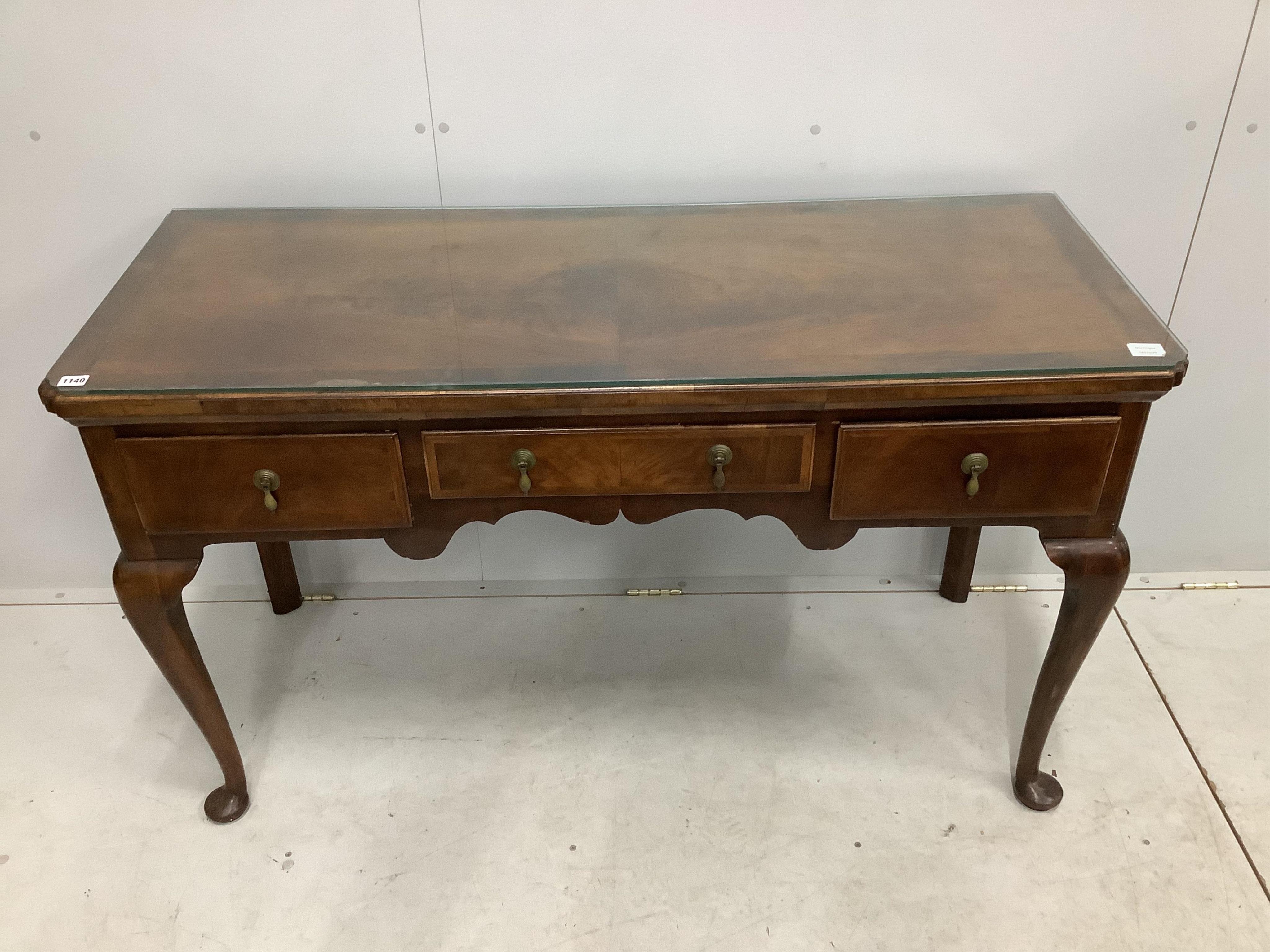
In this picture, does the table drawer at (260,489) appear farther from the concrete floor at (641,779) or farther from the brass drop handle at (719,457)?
the concrete floor at (641,779)

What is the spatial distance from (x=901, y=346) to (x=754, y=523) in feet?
2.62

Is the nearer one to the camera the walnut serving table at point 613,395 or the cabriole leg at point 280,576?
the walnut serving table at point 613,395

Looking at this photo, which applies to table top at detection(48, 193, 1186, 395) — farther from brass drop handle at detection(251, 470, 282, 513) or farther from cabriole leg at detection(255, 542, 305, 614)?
cabriole leg at detection(255, 542, 305, 614)

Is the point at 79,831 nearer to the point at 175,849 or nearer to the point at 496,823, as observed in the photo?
the point at 175,849

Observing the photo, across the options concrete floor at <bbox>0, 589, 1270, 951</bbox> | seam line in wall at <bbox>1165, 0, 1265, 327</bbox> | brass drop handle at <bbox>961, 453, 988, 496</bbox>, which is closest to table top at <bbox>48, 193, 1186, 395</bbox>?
brass drop handle at <bbox>961, 453, 988, 496</bbox>

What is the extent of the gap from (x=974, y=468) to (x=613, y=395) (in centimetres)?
47

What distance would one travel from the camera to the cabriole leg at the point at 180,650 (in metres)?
1.42

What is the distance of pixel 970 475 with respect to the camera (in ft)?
4.42

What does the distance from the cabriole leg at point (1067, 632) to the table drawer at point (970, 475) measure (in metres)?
0.07

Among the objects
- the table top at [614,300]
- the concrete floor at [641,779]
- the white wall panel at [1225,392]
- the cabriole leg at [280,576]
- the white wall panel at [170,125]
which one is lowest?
the concrete floor at [641,779]

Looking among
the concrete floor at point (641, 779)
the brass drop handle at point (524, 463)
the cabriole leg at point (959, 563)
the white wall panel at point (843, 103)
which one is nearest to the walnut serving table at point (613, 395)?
the brass drop handle at point (524, 463)

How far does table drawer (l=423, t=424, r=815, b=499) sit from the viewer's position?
131 centimetres

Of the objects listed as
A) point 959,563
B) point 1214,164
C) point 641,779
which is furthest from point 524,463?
point 1214,164

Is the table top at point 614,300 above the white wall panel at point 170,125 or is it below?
below
